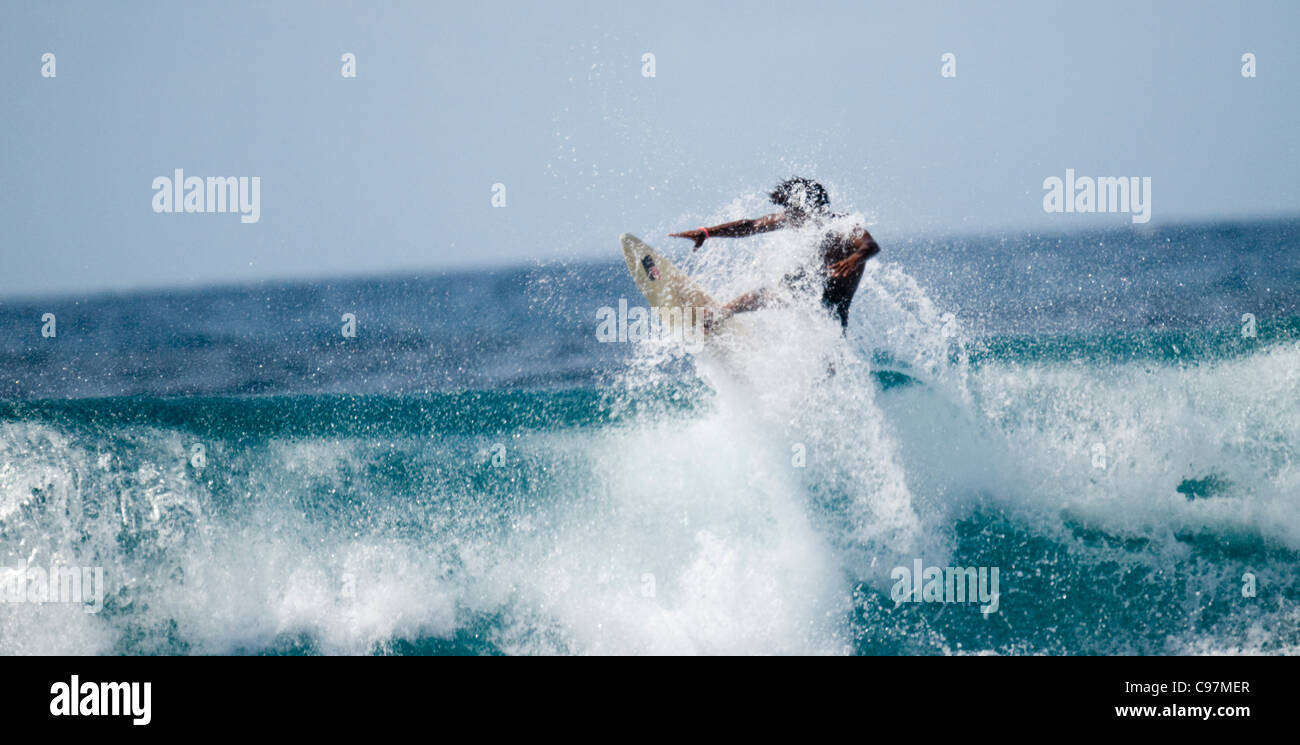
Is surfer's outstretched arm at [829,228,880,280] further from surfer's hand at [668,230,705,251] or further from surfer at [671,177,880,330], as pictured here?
surfer's hand at [668,230,705,251]

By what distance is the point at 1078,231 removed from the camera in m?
53.4

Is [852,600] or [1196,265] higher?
[1196,265]

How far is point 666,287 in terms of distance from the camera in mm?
8164

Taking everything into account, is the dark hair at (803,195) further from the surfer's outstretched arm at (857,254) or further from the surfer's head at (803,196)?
the surfer's outstretched arm at (857,254)

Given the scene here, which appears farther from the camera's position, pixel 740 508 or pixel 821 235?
pixel 740 508

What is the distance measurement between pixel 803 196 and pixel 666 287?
1622 mm

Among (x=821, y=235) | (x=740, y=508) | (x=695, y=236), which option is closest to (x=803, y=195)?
(x=821, y=235)

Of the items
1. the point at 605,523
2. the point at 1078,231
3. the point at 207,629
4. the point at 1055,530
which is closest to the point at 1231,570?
the point at 1055,530

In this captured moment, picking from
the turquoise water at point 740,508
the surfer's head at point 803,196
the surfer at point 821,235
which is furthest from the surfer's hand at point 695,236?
the turquoise water at point 740,508

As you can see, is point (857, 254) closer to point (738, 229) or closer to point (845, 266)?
point (845, 266)
